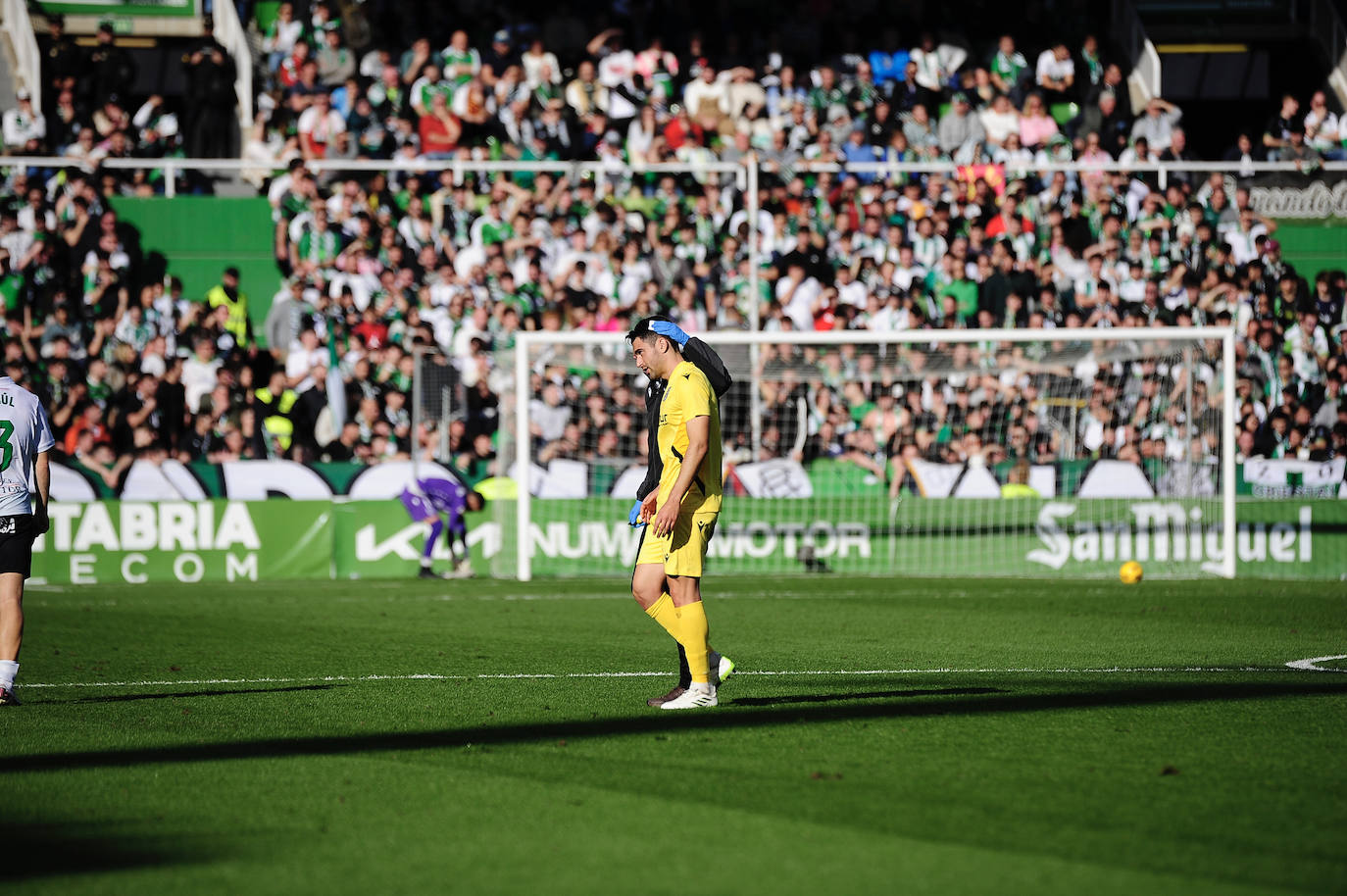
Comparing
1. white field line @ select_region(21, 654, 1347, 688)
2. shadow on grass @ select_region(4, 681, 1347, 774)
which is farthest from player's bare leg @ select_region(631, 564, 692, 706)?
white field line @ select_region(21, 654, 1347, 688)

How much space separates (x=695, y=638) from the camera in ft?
27.6

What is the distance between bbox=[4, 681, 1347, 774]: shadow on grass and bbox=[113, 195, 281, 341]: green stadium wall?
53.2 feet

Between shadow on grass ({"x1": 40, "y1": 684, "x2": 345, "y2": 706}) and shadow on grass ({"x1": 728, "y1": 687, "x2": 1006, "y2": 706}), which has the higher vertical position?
shadow on grass ({"x1": 728, "y1": 687, "x2": 1006, "y2": 706})

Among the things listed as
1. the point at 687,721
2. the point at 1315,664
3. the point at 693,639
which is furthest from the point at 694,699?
the point at 1315,664

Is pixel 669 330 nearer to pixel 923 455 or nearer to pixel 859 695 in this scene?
pixel 859 695

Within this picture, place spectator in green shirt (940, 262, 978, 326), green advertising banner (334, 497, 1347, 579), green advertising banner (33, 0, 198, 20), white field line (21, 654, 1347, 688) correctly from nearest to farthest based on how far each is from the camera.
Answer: white field line (21, 654, 1347, 688) < green advertising banner (334, 497, 1347, 579) < spectator in green shirt (940, 262, 978, 326) < green advertising banner (33, 0, 198, 20)

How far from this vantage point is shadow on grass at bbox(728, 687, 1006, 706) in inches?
346

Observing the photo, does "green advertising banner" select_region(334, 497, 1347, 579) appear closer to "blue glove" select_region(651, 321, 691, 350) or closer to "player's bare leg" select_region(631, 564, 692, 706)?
"player's bare leg" select_region(631, 564, 692, 706)

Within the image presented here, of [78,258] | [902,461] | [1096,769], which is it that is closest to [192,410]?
[78,258]

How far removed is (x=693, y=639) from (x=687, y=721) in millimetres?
499

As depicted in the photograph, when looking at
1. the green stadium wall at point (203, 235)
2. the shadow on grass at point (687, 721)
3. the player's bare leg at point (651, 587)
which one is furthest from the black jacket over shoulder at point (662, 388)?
the green stadium wall at point (203, 235)

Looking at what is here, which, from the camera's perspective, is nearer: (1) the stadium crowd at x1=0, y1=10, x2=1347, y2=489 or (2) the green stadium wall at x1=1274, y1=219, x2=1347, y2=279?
(1) the stadium crowd at x1=0, y1=10, x2=1347, y2=489

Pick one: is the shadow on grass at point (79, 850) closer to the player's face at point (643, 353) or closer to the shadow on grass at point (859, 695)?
the player's face at point (643, 353)

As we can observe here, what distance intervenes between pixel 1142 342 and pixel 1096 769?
15.0m
